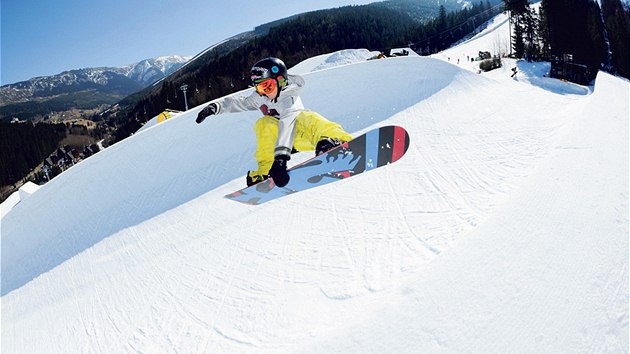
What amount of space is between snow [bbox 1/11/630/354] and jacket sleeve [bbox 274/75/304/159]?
88 centimetres

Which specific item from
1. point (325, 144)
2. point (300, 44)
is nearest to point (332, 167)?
point (325, 144)

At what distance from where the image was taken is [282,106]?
3.49 metres

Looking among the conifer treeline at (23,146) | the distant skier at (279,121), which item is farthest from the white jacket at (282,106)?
the conifer treeline at (23,146)

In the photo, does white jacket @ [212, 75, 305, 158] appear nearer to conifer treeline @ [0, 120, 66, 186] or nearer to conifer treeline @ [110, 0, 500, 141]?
conifer treeline @ [110, 0, 500, 141]

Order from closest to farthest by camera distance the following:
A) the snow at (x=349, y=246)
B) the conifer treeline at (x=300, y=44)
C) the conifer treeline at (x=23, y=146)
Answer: the snow at (x=349, y=246) < the conifer treeline at (x=300, y=44) < the conifer treeline at (x=23, y=146)

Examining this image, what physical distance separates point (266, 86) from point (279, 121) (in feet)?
1.17

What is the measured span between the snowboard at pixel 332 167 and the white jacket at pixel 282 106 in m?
0.46

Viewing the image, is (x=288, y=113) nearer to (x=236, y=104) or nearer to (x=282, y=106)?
(x=282, y=106)

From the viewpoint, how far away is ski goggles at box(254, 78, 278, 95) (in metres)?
3.36

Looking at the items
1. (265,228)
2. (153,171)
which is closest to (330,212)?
(265,228)

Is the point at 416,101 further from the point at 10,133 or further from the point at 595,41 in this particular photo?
the point at 10,133

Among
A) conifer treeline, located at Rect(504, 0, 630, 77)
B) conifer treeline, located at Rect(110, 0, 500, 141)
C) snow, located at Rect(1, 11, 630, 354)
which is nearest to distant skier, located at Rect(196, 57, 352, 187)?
snow, located at Rect(1, 11, 630, 354)

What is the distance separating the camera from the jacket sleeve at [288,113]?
3348 mm

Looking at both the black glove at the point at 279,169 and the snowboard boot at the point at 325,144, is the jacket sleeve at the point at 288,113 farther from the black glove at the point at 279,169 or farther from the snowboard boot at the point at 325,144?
the snowboard boot at the point at 325,144
